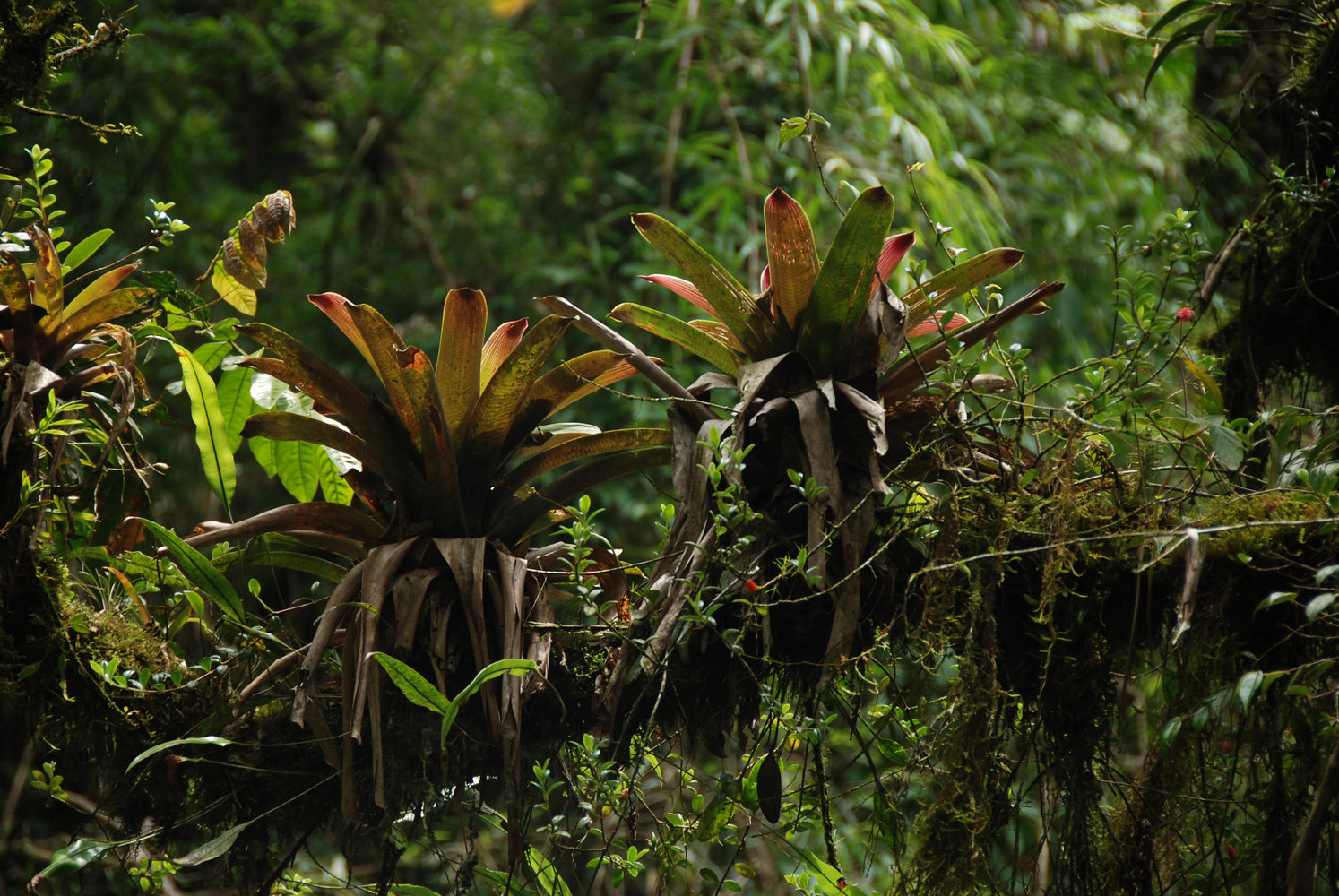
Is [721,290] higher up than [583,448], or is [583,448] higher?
[721,290]

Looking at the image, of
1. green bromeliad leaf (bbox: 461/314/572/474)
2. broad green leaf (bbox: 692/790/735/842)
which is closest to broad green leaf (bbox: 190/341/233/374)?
green bromeliad leaf (bbox: 461/314/572/474)

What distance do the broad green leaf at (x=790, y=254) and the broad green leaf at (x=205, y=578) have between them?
0.69 metres

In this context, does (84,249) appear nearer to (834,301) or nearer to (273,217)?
(273,217)

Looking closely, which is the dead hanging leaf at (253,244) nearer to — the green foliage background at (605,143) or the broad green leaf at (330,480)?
the broad green leaf at (330,480)

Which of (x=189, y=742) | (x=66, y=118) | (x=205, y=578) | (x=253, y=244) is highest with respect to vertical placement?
(x=66, y=118)

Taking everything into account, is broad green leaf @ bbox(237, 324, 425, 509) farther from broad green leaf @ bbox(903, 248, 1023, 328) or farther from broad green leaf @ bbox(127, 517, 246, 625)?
broad green leaf @ bbox(903, 248, 1023, 328)

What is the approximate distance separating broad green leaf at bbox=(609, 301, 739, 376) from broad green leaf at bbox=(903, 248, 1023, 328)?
0.21 meters

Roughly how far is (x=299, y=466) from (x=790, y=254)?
71 cm

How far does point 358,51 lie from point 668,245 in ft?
11.3

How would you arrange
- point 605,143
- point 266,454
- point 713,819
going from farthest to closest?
point 605,143
point 266,454
point 713,819

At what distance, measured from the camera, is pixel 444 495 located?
1.11 m

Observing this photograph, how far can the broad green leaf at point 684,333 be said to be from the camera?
43.8 inches

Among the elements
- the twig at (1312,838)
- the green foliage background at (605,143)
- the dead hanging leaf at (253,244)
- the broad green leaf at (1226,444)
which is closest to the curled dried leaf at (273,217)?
the dead hanging leaf at (253,244)

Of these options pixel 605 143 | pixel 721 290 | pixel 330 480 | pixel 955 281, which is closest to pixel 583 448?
pixel 721 290
